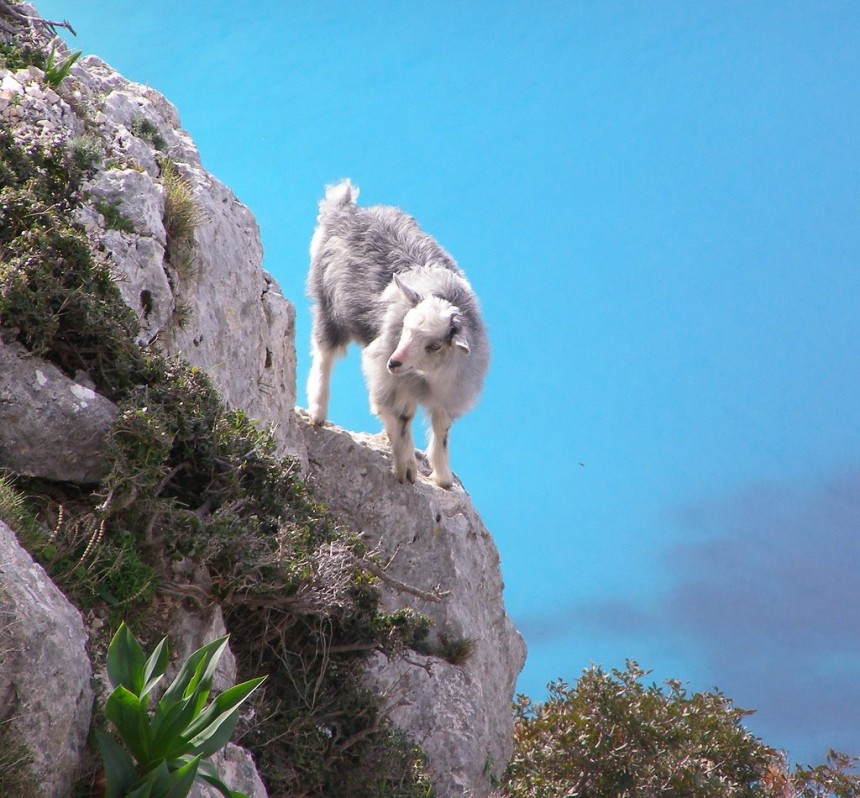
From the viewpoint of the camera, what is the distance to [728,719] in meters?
10.4

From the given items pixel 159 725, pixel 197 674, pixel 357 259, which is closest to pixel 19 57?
pixel 357 259

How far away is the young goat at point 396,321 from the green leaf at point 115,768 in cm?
474

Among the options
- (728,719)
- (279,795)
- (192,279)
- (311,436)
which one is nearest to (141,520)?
(279,795)

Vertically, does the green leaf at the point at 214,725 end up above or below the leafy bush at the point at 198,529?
below

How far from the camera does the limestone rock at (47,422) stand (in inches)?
186

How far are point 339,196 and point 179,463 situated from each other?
5469 millimetres

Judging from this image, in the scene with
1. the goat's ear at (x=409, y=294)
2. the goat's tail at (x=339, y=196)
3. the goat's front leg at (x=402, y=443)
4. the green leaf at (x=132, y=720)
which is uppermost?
the goat's tail at (x=339, y=196)

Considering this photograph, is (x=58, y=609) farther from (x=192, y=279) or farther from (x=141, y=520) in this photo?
(x=192, y=279)

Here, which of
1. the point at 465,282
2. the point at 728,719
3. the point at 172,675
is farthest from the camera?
the point at 728,719

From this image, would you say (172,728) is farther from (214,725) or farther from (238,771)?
(238,771)

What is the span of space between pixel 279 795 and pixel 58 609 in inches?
77.8

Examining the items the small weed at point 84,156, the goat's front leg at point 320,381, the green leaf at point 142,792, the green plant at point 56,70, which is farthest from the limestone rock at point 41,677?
the goat's front leg at point 320,381

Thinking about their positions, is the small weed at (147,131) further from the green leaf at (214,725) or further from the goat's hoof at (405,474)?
the green leaf at (214,725)

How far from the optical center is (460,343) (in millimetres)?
8141
